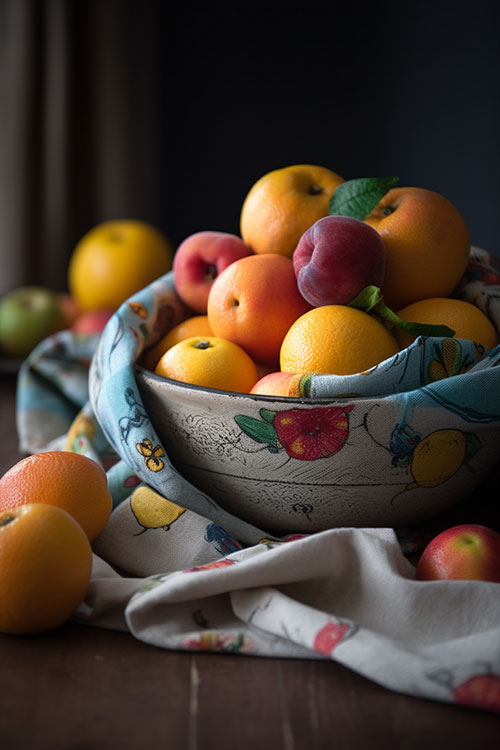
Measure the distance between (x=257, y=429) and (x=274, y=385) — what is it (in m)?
0.05

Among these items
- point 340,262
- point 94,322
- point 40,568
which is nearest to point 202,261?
point 340,262

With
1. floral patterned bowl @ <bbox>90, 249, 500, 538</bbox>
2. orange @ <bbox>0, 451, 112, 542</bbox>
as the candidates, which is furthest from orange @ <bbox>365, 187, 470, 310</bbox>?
orange @ <bbox>0, 451, 112, 542</bbox>

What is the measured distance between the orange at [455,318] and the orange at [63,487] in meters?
0.32

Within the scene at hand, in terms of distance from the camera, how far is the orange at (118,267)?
1.54 meters

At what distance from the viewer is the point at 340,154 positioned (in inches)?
84.6

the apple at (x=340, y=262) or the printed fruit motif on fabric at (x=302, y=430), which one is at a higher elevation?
the apple at (x=340, y=262)

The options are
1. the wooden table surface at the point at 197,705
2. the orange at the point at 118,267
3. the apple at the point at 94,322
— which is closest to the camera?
the wooden table surface at the point at 197,705

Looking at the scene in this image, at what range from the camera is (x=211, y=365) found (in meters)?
0.70

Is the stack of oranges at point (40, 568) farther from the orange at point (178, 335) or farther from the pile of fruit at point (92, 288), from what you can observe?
the pile of fruit at point (92, 288)

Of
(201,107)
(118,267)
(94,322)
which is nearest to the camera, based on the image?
(94,322)

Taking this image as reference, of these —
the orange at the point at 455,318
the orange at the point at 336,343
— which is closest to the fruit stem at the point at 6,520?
the orange at the point at 336,343

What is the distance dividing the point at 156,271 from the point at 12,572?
1.08 metres

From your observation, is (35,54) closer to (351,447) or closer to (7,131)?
(7,131)

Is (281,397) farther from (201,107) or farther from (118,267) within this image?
(201,107)
